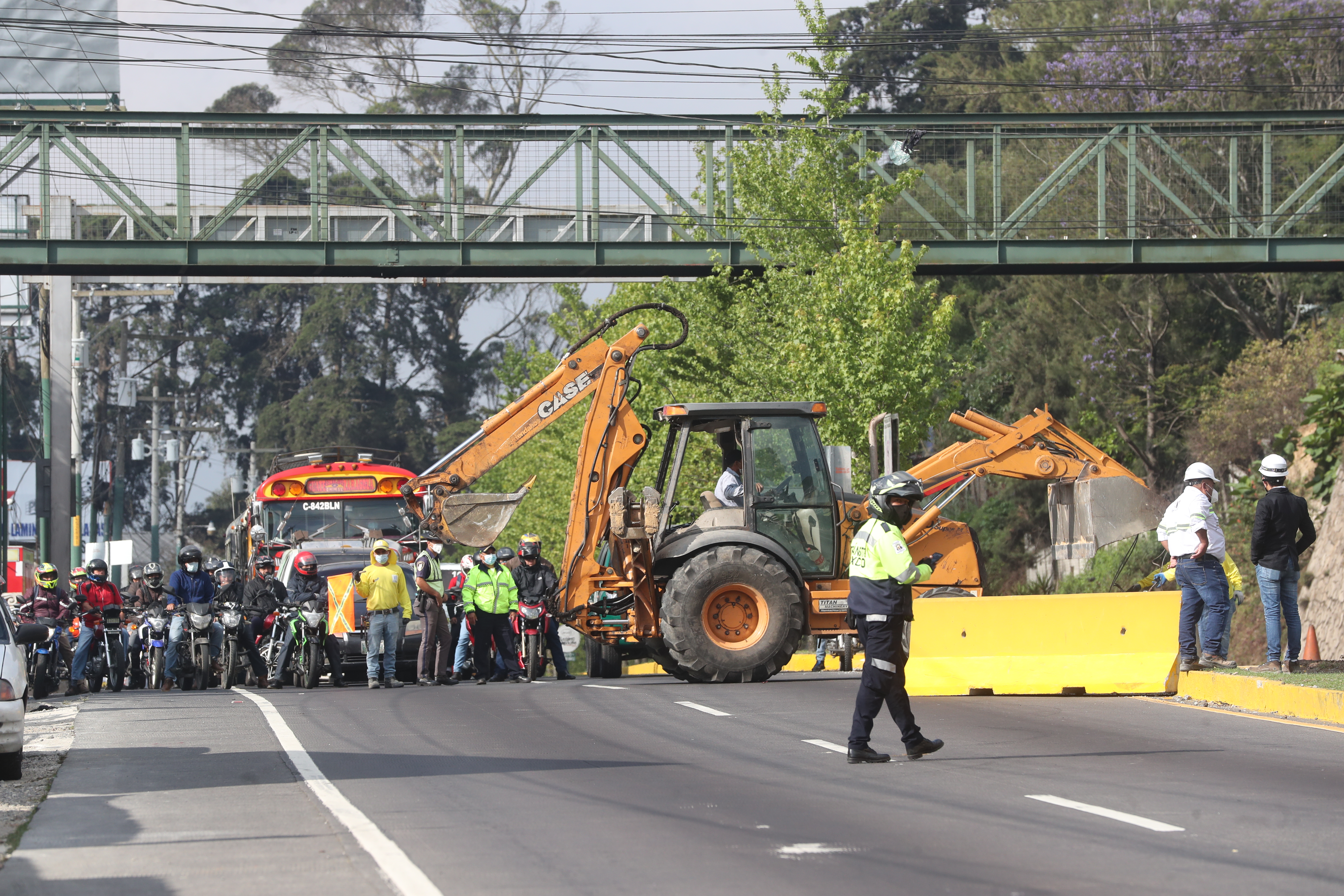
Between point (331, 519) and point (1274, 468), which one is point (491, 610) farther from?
point (1274, 468)

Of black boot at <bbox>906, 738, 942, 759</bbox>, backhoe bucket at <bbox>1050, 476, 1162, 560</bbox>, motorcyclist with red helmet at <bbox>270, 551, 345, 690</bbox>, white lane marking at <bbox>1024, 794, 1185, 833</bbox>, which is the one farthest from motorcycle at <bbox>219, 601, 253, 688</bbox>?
white lane marking at <bbox>1024, 794, 1185, 833</bbox>

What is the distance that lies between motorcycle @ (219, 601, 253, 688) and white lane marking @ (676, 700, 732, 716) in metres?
7.01

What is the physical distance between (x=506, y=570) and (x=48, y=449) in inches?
839

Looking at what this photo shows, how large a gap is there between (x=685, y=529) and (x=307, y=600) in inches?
195

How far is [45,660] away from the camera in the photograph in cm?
2036

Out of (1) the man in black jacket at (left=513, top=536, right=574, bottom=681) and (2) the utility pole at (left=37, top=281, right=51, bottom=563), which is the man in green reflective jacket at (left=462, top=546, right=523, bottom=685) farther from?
(2) the utility pole at (left=37, top=281, right=51, bottom=563)

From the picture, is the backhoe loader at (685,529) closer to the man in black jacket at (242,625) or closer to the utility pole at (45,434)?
the man in black jacket at (242,625)

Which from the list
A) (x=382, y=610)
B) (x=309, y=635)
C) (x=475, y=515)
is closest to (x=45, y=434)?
(x=309, y=635)

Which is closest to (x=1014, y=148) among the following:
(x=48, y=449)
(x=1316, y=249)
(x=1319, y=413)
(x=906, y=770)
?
(x=1316, y=249)

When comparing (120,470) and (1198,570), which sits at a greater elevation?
(120,470)

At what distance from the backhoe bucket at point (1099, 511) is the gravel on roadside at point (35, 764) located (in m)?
12.5

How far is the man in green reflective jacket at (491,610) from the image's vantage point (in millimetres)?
20766

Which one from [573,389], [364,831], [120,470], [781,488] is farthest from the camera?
[120,470]

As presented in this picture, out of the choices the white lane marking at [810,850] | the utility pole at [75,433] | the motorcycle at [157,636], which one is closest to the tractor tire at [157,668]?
the motorcycle at [157,636]
